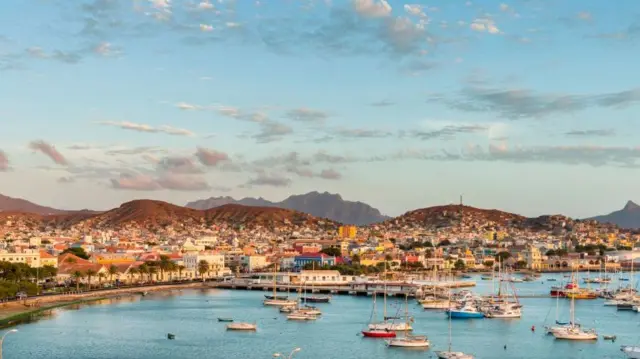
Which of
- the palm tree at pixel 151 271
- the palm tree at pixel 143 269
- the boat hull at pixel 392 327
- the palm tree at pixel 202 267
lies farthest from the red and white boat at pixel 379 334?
the palm tree at pixel 202 267

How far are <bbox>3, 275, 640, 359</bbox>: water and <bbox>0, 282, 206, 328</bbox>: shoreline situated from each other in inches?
38.8

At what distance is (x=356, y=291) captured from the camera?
211 feet

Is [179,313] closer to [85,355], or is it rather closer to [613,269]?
[85,355]

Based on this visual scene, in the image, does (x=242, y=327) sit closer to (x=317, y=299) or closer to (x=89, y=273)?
(x=317, y=299)

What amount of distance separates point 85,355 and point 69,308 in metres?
16.5

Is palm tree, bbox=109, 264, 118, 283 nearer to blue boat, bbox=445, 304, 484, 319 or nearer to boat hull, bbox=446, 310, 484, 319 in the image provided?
blue boat, bbox=445, 304, 484, 319

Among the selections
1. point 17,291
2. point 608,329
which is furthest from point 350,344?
point 17,291

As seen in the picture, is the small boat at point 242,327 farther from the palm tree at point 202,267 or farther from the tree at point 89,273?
the palm tree at point 202,267

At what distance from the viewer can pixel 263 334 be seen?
1503 inches

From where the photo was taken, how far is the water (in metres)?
32.7

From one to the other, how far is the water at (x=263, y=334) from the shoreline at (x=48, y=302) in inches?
38.8

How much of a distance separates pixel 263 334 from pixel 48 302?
16071 millimetres

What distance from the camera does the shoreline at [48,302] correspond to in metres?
40.4

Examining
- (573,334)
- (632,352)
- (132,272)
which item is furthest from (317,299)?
(632,352)
